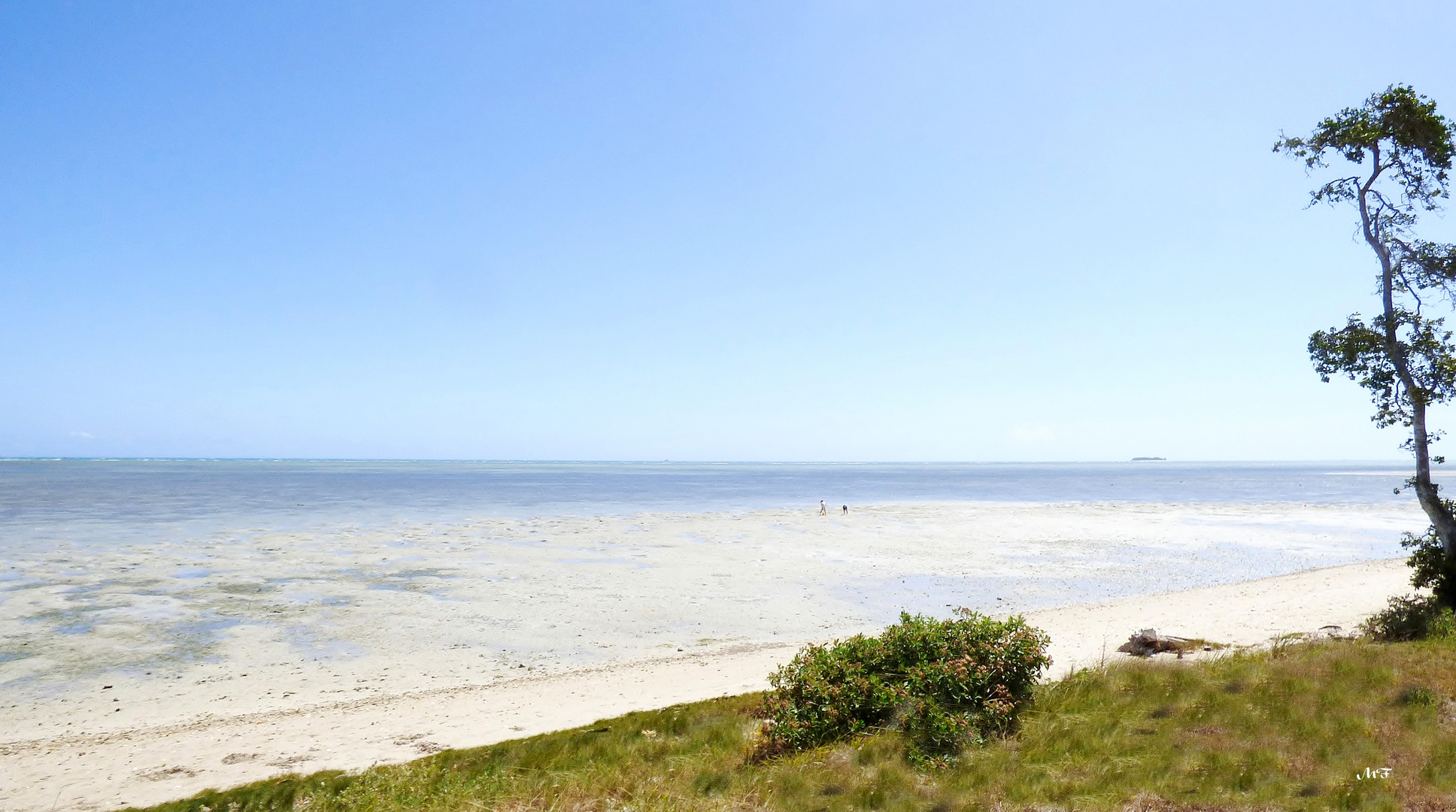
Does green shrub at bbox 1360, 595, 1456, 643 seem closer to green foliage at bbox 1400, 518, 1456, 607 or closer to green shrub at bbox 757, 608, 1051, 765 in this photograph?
green foliage at bbox 1400, 518, 1456, 607

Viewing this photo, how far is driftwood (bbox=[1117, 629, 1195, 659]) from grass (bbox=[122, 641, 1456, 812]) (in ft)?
12.5

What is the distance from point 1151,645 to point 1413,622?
4.54 meters

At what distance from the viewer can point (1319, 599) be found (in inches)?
964

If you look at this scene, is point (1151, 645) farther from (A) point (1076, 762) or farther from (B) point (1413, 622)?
(A) point (1076, 762)

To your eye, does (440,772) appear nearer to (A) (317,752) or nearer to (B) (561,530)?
(A) (317,752)

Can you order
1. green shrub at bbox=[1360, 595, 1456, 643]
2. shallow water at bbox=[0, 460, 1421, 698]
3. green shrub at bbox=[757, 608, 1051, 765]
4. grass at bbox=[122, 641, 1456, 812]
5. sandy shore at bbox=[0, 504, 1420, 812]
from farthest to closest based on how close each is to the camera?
shallow water at bbox=[0, 460, 1421, 698] → sandy shore at bbox=[0, 504, 1420, 812] → green shrub at bbox=[1360, 595, 1456, 643] → green shrub at bbox=[757, 608, 1051, 765] → grass at bbox=[122, 641, 1456, 812]

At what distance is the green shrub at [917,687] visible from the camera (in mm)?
9727

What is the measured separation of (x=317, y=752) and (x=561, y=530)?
37680 mm

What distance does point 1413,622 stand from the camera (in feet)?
47.6

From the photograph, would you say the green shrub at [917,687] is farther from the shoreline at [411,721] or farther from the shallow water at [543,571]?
the shallow water at [543,571]

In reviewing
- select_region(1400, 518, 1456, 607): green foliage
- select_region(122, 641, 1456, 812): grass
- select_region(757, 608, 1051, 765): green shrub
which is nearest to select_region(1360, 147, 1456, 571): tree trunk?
select_region(1400, 518, 1456, 607): green foliage

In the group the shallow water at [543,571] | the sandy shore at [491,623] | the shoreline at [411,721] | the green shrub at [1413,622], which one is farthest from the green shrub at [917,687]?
the shallow water at [543,571]

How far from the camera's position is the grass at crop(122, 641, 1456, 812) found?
7.87 meters

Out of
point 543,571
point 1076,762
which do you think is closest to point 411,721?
point 1076,762
